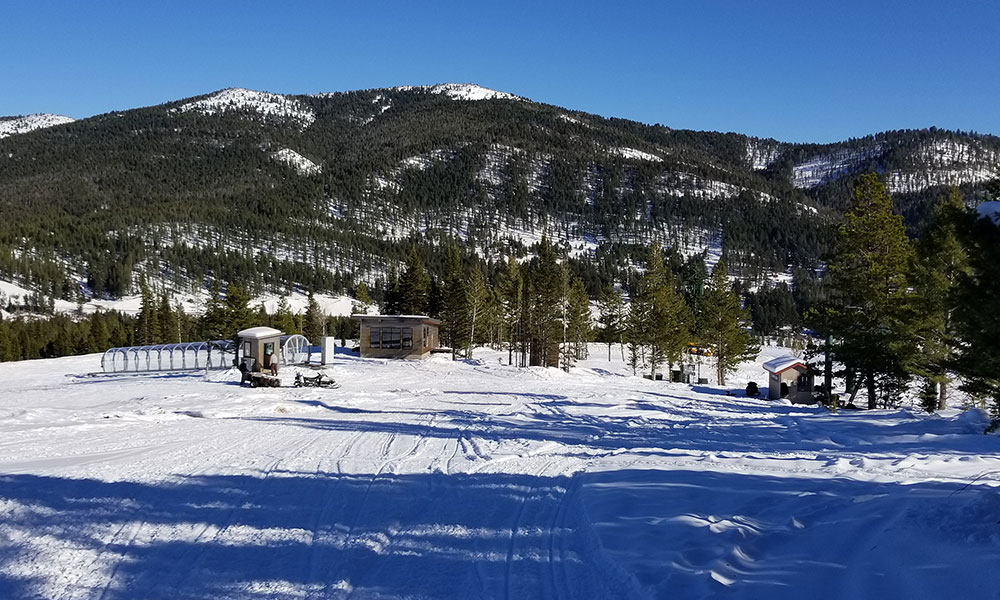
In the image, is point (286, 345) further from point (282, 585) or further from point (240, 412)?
point (282, 585)

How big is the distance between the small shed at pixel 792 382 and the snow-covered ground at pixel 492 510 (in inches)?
619

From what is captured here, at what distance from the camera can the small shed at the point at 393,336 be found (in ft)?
152

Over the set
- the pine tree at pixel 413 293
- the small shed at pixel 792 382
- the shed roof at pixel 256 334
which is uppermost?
the pine tree at pixel 413 293

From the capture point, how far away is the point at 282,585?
531 cm

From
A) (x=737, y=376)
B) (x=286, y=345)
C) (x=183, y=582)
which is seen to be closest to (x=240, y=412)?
(x=183, y=582)

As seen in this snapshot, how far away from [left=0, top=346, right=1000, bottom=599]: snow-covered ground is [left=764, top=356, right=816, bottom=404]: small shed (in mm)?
15714

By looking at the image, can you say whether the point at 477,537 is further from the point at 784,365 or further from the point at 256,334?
the point at 784,365

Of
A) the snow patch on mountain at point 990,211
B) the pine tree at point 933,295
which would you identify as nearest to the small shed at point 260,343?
the pine tree at point 933,295

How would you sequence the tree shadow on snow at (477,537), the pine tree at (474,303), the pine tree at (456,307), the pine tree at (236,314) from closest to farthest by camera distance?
1. the tree shadow on snow at (477,537)
2. the pine tree at (236,314)
3. the pine tree at (474,303)
4. the pine tree at (456,307)

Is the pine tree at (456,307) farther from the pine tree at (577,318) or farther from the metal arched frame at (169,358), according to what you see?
the metal arched frame at (169,358)

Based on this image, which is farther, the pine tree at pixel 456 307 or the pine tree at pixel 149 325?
the pine tree at pixel 149 325

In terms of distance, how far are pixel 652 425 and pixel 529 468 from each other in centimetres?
721

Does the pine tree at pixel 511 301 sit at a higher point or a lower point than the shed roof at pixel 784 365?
higher

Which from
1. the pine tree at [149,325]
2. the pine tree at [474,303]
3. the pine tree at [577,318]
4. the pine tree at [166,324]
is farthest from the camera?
A: the pine tree at [166,324]
